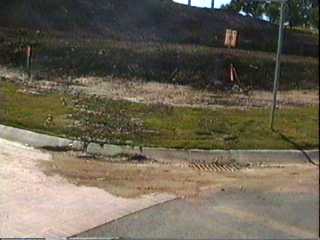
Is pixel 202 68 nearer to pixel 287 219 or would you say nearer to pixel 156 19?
pixel 156 19

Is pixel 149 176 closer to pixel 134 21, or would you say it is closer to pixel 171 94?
pixel 171 94

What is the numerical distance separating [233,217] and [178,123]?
5.60 m

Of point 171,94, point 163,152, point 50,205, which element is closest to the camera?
point 50,205

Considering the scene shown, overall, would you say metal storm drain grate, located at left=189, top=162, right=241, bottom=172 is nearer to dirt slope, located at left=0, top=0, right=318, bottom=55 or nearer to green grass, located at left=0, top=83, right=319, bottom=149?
green grass, located at left=0, top=83, right=319, bottom=149

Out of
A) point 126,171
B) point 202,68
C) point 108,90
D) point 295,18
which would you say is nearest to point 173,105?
point 108,90

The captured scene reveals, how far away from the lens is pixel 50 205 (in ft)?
17.2

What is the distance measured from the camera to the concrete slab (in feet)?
15.2

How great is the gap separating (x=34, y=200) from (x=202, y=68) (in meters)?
12.6

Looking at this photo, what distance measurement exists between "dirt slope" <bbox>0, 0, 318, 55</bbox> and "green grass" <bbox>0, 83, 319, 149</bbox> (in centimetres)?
1260

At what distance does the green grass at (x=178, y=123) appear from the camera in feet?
24.0

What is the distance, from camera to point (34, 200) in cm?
537

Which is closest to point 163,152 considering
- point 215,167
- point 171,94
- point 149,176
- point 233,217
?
point 215,167

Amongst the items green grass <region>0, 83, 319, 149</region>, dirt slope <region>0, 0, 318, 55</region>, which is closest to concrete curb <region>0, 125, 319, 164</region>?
green grass <region>0, 83, 319, 149</region>

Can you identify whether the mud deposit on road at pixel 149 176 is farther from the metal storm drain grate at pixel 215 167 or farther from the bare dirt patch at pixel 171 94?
the bare dirt patch at pixel 171 94
